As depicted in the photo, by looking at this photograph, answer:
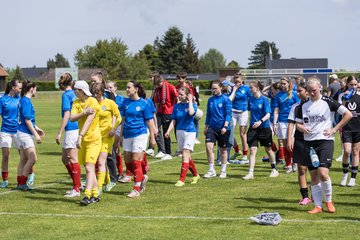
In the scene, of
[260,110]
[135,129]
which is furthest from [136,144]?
[260,110]

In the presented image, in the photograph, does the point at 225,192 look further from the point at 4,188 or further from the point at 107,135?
the point at 4,188

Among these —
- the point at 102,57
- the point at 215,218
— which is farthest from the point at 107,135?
the point at 102,57

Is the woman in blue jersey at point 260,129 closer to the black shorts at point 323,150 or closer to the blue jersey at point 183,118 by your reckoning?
the blue jersey at point 183,118

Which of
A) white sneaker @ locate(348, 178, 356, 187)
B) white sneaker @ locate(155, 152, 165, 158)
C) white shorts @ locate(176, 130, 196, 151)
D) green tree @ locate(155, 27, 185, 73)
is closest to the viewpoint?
white sneaker @ locate(348, 178, 356, 187)

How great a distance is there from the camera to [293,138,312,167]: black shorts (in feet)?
34.0

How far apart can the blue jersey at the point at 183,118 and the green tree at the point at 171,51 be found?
109937mm

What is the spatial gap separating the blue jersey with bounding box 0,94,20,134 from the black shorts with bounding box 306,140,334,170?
5.79 m

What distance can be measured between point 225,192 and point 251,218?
2.87 metres

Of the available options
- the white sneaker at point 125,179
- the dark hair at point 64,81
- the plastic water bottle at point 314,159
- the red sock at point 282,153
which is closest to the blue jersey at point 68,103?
the dark hair at point 64,81

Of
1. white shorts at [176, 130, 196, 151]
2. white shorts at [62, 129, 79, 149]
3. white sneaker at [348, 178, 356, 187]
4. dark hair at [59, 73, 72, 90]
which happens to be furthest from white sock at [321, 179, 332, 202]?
dark hair at [59, 73, 72, 90]

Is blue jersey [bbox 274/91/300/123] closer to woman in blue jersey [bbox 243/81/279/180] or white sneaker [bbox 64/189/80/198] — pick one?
woman in blue jersey [bbox 243/81/279/180]

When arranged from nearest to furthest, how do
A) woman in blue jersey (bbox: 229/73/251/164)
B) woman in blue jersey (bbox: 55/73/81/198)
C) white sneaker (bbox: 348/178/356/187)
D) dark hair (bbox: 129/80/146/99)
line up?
woman in blue jersey (bbox: 55/73/81/198), dark hair (bbox: 129/80/146/99), white sneaker (bbox: 348/178/356/187), woman in blue jersey (bbox: 229/73/251/164)

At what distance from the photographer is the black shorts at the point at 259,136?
14.5 meters

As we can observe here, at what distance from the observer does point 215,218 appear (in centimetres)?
980
